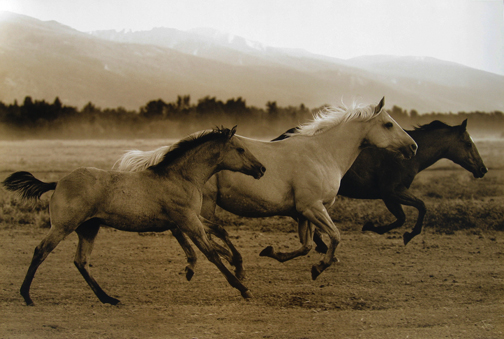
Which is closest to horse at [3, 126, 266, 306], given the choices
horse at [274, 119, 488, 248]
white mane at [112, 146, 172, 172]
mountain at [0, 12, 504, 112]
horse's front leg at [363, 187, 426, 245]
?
white mane at [112, 146, 172, 172]

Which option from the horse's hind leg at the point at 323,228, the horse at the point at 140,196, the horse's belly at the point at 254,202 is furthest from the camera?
the horse's belly at the point at 254,202

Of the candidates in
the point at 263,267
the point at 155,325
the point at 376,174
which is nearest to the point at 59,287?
the point at 155,325

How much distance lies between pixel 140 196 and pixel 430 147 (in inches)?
→ 165

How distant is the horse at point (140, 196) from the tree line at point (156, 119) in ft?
8.77

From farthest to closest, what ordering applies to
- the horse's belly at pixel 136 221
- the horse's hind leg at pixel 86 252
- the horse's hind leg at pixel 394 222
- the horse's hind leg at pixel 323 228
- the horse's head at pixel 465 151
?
1. the horse's head at pixel 465 151
2. the horse's hind leg at pixel 394 222
3. the horse's hind leg at pixel 323 228
4. the horse's hind leg at pixel 86 252
5. the horse's belly at pixel 136 221

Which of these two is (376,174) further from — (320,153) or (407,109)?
(407,109)

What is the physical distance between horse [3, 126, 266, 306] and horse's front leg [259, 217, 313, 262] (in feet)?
2.46

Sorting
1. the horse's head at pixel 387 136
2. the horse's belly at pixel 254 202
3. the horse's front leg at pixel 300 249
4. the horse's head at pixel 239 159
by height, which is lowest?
the horse's front leg at pixel 300 249

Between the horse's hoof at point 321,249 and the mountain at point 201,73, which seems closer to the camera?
the horse's hoof at point 321,249

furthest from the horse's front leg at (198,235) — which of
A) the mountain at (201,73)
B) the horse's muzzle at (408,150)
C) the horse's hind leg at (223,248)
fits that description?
the mountain at (201,73)

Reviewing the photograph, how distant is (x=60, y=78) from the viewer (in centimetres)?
651

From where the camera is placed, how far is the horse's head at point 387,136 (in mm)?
4953

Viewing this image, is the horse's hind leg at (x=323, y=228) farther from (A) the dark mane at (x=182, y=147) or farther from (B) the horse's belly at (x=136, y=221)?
(B) the horse's belly at (x=136, y=221)

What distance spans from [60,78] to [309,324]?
5046 millimetres
